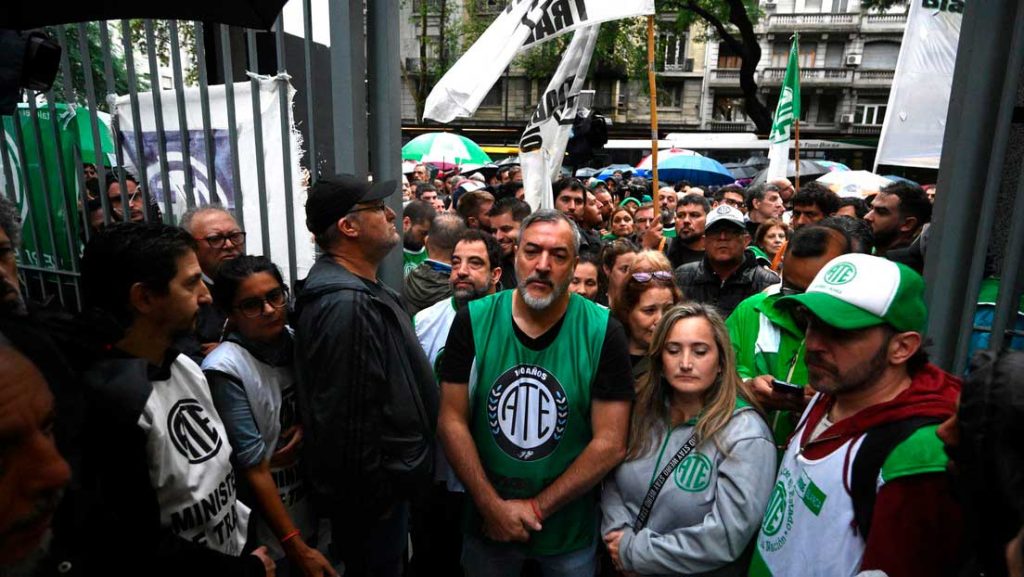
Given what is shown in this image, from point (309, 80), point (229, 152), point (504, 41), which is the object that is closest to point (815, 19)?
point (504, 41)

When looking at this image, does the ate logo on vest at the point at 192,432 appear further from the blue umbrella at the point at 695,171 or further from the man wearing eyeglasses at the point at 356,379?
the blue umbrella at the point at 695,171

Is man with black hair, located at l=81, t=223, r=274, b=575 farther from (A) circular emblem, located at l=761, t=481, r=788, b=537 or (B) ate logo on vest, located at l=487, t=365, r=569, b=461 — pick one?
(A) circular emblem, located at l=761, t=481, r=788, b=537

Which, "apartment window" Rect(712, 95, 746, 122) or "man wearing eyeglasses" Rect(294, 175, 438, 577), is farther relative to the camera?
"apartment window" Rect(712, 95, 746, 122)

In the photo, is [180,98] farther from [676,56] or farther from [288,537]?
[676,56]

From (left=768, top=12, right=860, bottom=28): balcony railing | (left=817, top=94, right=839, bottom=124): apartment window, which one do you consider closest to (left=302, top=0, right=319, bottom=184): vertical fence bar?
(left=768, top=12, right=860, bottom=28): balcony railing

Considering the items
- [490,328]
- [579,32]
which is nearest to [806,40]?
[579,32]

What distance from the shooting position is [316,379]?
224cm

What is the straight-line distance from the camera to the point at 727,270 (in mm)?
4070

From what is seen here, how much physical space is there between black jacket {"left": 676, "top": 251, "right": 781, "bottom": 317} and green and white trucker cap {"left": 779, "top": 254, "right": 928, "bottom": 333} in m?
2.19

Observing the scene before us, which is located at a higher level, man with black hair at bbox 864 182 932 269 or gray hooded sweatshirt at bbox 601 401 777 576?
man with black hair at bbox 864 182 932 269

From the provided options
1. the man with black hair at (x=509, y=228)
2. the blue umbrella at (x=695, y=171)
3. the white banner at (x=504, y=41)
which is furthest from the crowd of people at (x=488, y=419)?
the blue umbrella at (x=695, y=171)

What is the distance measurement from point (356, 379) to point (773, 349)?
5.42 ft

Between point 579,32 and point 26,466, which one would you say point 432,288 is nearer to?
point 579,32

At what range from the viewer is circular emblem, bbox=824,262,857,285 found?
173 cm
